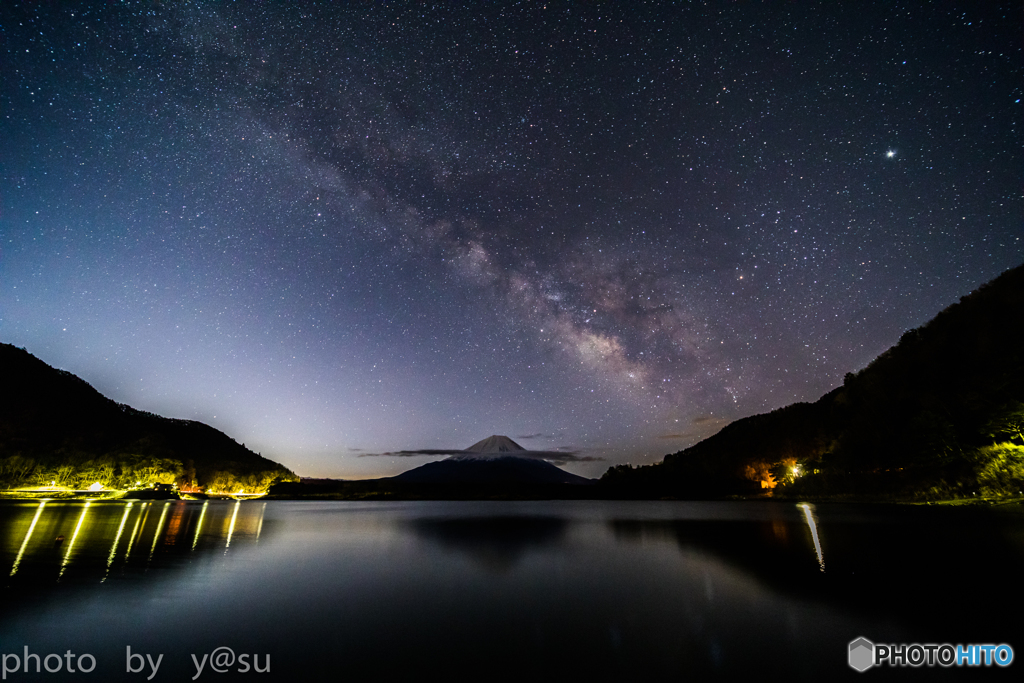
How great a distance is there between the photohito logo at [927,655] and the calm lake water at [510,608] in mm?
197

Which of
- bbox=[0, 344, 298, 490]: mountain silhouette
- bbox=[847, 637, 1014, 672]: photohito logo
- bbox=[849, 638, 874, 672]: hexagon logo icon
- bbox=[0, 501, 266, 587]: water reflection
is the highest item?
bbox=[0, 344, 298, 490]: mountain silhouette

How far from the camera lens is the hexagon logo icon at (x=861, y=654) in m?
5.99

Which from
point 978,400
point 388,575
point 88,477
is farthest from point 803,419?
point 88,477

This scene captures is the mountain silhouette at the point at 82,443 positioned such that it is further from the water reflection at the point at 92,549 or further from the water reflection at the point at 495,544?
the water reflection at the point at 495,544

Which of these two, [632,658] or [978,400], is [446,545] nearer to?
[632,658]

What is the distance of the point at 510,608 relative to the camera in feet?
30.4

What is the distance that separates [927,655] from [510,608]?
21.4 feet

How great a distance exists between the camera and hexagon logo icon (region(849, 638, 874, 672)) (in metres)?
5.99

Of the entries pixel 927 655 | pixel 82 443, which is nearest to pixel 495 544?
pixel 927 655

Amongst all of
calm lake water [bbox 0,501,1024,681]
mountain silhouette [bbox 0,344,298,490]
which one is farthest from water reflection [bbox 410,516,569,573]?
mountain silhouette [bbox 0,344,298,490]

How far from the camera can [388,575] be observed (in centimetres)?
1334

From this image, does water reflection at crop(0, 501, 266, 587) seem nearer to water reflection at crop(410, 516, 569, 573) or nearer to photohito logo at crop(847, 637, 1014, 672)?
water reflection at crop(410, 516, 569, 573)

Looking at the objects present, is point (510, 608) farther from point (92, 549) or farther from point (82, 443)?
point (82, 443)

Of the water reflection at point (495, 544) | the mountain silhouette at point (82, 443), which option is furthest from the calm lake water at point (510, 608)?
the mountain silhouette at point (82, 443)
